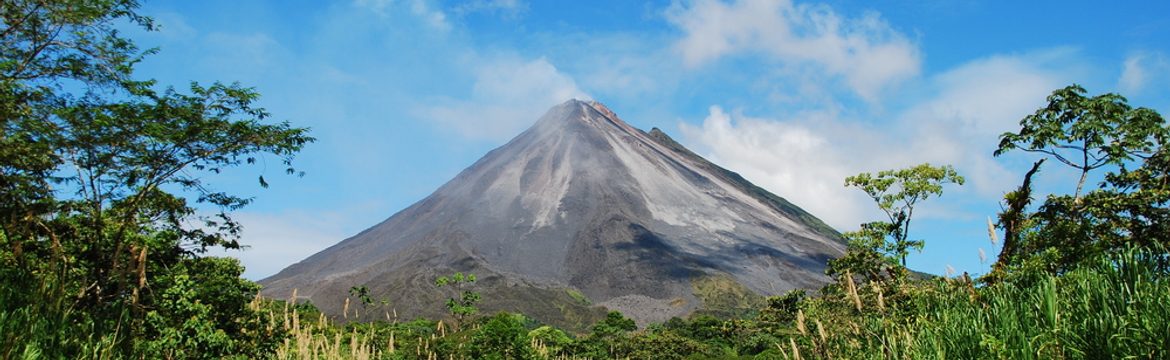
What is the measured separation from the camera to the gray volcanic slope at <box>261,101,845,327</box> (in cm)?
8738

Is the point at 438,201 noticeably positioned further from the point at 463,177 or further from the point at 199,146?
the point at 199,146

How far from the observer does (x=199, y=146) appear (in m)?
10.9

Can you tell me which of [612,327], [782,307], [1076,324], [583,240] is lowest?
[612,327]

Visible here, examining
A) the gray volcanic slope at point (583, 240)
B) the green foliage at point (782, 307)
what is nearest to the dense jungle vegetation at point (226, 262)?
the green foliage at point (782, 307)

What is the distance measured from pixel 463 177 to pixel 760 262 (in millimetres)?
69277

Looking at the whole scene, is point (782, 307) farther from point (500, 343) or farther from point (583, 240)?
point (583, 240)

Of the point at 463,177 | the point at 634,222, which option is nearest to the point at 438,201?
the point at 463,177

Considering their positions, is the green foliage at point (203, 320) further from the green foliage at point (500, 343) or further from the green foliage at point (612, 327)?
the green foliage at point (612, 327)

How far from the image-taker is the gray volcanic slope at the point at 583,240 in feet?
287

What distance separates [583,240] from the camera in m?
110

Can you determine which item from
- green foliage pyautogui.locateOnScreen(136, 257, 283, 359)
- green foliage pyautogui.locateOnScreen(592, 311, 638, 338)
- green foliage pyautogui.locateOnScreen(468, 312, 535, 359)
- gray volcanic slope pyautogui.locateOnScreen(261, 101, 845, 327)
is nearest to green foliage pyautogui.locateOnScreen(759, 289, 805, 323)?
green foliage pyautogui.locateOnScreen(468, 312, 535, 359)

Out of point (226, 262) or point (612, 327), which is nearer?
point (226, 262)

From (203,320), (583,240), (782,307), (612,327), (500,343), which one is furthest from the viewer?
(583,240)

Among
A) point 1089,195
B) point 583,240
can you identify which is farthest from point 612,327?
point 583,240
